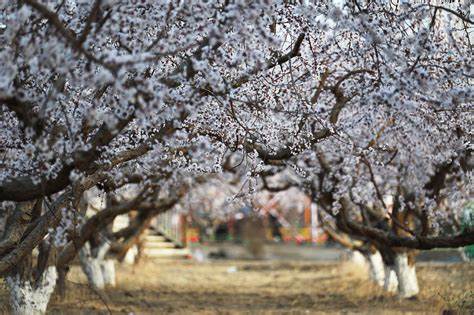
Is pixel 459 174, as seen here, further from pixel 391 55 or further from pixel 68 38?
pixel 68 38

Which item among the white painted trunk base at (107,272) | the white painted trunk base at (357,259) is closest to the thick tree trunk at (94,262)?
the white painted trunk base at (107,272)

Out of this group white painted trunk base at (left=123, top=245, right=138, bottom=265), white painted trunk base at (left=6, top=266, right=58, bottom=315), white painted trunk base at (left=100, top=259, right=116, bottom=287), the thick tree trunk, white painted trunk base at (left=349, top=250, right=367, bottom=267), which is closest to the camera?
white painted trunk base at (left=6, top=266, right=58, bottom=315)

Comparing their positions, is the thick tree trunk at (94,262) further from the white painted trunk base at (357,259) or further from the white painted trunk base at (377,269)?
the white painted trunk base at (357,259)

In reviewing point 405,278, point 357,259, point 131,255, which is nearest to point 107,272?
point 131,255

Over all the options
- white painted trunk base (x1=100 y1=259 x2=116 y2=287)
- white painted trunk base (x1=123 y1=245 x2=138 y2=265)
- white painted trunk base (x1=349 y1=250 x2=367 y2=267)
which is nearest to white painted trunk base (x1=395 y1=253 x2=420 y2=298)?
white painted trunk base (x1=100 y1=259 x2=116 y2=287)

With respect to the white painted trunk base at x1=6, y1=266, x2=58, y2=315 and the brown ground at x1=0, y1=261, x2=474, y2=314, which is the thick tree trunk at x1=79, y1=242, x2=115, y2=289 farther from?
the white painted trunk base at x1=6, y1=266, x2=58, y2=315

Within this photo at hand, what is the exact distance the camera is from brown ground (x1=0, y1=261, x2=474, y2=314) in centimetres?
1514

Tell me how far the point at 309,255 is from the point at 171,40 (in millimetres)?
35146

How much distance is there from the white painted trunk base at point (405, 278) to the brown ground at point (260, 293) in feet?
1.02

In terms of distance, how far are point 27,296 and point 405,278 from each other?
787 cm

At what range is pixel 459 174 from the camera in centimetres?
1438

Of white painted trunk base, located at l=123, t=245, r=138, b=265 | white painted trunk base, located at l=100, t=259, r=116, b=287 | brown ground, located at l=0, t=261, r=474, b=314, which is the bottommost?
brown ground, located at l=0, t=261, r=474, b=314

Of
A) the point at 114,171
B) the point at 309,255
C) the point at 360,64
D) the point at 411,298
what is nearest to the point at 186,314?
the point at 411,298

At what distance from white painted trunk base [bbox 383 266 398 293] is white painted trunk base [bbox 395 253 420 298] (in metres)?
0.97
